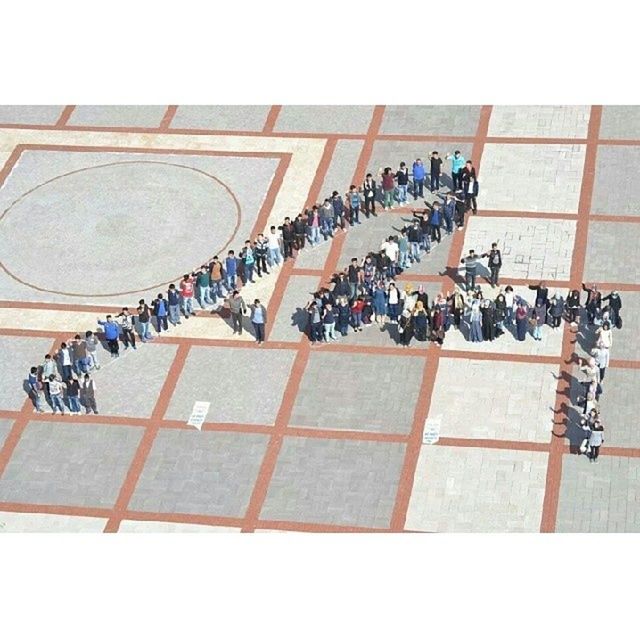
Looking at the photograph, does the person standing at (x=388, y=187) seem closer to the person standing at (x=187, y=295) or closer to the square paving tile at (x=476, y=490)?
the person standing at (x=187, y=295)

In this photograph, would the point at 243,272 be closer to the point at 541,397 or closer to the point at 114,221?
the point at 114,221

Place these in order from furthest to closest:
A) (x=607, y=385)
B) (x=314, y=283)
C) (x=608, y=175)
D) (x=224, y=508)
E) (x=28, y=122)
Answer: (x=28, y=122) < (x=608, y=175) < (x=314, y=283) < (x=607, y=385) < (x=224, y=508)

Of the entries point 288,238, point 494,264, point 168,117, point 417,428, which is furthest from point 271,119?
point 417,428

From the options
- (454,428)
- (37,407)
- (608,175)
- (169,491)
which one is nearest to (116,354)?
(37,407)

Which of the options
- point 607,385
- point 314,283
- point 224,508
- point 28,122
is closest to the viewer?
point 224,508

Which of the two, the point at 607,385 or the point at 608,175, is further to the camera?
the point at 608,175

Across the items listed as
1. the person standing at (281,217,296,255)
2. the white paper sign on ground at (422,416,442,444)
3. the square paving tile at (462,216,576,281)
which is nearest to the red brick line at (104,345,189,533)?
the person standing at (281,217,296,255)

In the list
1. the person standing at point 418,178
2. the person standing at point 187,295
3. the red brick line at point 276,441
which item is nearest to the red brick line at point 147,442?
the person standing at point 187,295
